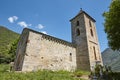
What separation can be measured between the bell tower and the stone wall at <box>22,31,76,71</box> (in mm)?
1774

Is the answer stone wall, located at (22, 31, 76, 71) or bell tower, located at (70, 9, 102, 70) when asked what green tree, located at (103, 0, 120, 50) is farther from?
stone wall, located at (22, 31, 76, 71)

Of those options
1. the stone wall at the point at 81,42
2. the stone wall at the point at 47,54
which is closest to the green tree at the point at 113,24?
the stone wall at the point at 81,42

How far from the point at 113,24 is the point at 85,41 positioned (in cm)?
920

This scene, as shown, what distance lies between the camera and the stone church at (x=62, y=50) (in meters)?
18.1

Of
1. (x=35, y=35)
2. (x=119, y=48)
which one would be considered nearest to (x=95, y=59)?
(x=119, y=48)

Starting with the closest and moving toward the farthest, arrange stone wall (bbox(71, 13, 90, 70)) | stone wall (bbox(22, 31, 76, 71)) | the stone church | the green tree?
the green tree → stone wall (bbox(22, 31, 76, 71)) → the stone church → stone wall (bbox(71, 13, 90, 70))

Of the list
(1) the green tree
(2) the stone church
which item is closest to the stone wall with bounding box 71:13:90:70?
(2) the stone church

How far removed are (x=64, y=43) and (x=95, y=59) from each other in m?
7.02

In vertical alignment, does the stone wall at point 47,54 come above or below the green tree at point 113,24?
below

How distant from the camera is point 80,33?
2639 centimetres

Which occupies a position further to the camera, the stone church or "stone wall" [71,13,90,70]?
"stone wall" [71,13,90,70]

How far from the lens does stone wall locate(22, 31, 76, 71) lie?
17734 millimetres

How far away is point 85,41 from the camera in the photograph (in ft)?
81.1

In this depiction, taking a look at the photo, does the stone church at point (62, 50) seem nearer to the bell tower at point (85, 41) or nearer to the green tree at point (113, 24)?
the bell tower at point (85, 41)
